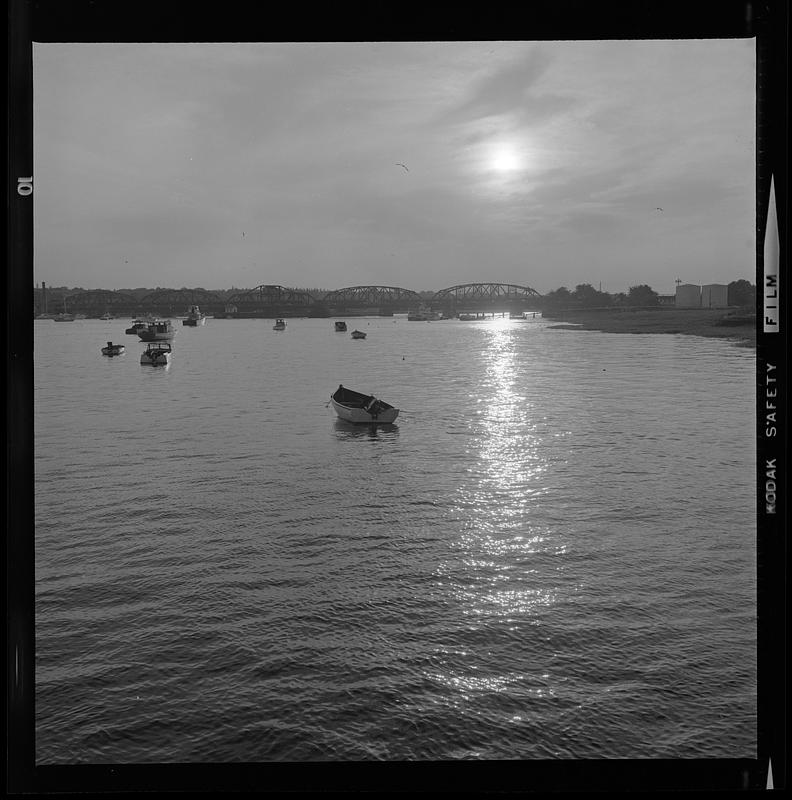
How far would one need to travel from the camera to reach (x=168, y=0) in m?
2.83

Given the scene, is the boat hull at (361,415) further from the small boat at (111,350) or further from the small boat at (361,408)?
the small boat at (111,350)

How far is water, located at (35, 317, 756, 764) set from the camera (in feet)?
19.7

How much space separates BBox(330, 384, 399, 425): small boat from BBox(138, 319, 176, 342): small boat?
25882mm

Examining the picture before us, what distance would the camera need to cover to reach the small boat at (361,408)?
70.2 feet

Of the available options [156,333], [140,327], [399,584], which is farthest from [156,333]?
[399,584]

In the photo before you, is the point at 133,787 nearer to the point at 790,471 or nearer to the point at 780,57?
the point at 790,471

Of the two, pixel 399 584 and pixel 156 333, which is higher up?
pixel 156 333

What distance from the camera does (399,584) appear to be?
9.73 metres

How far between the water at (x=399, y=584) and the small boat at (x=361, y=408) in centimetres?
48

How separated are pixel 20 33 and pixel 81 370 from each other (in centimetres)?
3643

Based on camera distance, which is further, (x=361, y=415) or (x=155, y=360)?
(x=155, y=360)

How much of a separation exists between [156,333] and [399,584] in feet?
127

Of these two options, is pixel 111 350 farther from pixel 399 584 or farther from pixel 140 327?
pixel 399 584

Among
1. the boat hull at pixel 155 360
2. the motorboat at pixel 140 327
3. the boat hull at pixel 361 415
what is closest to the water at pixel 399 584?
the boat hull at pixel 361 415
